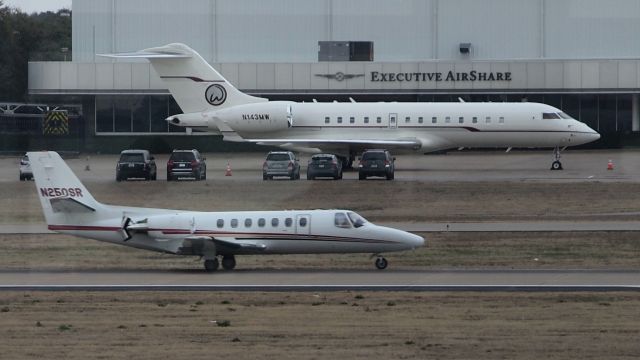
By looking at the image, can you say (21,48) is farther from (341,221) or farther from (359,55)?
(341,221)

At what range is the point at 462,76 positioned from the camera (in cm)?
7988

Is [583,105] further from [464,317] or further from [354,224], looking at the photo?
[464,317]

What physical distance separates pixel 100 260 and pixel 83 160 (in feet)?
132

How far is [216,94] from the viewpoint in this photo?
65.0 m

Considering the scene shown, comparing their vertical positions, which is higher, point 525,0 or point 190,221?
point 525,0

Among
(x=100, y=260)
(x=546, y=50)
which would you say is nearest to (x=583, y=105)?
(x=546, y=50)

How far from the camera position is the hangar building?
79.7 meters

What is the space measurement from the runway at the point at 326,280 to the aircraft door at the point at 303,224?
961mm

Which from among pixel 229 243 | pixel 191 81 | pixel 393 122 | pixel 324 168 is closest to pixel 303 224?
pixel 229 243

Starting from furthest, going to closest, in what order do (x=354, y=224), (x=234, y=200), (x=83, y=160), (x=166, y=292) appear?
(x=83, y=160)
(x=234, y=200)
(x=354, y=224)
(x=166, y=292)

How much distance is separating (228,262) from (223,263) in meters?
0.13

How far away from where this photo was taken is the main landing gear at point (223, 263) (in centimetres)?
2981

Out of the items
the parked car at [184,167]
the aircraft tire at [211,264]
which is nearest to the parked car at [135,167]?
the parked car at [184,167]

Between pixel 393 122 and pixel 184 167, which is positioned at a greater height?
pixel 393 122
